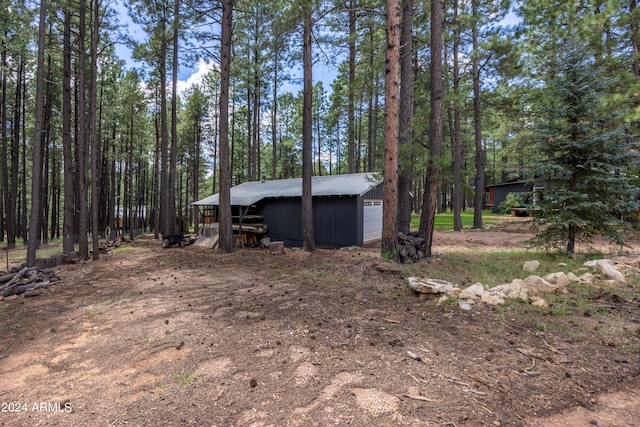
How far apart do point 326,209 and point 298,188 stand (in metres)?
2.52

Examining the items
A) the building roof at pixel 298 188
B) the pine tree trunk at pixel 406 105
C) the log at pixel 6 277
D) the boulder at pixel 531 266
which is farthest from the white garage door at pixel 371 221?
the log at pixel 6 277

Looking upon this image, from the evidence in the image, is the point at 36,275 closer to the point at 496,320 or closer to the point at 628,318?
the point at 496,320

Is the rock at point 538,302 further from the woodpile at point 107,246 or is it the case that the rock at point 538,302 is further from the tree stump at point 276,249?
the woodpile at point 107,246

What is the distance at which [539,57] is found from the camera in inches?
439

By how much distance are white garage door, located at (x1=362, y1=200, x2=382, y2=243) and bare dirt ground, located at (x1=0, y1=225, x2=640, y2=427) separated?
7890 mm

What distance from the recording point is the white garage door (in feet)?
42.9

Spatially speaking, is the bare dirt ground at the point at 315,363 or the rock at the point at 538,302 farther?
the rock at the point at 538,302

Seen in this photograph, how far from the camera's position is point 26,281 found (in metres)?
6.66

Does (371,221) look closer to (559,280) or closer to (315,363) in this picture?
(559,280)

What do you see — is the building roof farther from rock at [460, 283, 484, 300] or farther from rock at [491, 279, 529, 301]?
rock at [460, 283, 484, 300]

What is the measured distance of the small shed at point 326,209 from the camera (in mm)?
12461

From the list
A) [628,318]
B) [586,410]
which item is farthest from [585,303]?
[586,410]

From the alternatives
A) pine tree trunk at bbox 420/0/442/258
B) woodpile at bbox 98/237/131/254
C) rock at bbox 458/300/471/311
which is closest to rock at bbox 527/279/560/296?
rock at bbox 458/300/471/311

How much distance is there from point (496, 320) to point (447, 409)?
2.09 m
